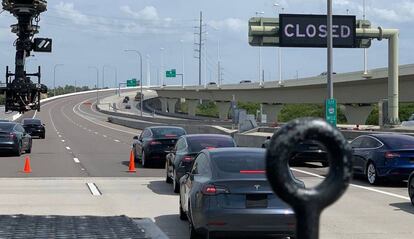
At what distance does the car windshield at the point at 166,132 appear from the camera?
22.3 m

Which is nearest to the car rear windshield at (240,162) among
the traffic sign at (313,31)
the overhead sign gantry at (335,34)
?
the overhead sign gantry at (335,34)

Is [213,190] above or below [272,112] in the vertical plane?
below

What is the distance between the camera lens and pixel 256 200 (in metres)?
8.40

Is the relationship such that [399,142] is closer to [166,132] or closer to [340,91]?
[166,132]

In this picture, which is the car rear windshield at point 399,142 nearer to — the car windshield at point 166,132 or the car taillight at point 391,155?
the car taillight at point 391,155

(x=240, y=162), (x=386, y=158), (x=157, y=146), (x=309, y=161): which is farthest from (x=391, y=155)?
(x=157, y=146)

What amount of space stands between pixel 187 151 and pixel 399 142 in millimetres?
5573

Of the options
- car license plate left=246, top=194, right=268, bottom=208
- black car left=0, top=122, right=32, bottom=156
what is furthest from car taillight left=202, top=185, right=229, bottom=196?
black car left=0, top=122, right=32, bottom=156

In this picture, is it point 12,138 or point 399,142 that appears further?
point 12,138

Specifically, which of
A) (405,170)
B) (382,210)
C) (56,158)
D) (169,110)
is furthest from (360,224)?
(169,110)

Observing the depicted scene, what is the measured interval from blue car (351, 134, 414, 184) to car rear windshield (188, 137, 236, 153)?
326 centimetres

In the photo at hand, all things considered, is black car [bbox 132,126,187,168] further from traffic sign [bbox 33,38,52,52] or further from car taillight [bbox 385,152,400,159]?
traffic sign [bbox 33,38,52,52]

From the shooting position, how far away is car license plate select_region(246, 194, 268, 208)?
8.38 meters

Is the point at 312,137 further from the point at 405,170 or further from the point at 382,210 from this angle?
the point at 405,170
